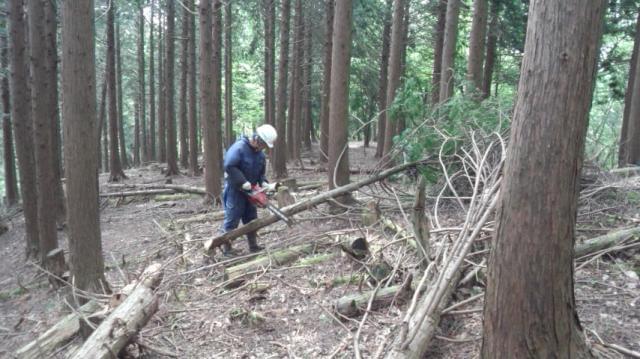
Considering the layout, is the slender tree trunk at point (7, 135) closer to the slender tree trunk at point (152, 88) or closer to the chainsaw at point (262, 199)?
the slender tree trunk at point (152, 88)

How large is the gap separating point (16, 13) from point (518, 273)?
10.9m

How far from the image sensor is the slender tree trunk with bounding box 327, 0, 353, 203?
7633 millimetres

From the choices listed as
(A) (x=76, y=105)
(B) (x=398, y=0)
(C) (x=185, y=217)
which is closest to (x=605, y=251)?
(A) (x=76, y=105)

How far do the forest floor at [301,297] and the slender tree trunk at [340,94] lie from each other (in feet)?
2.56

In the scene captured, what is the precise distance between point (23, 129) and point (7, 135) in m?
6.89

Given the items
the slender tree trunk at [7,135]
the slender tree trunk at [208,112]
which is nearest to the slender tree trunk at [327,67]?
the slender tree trunk at [208,112]

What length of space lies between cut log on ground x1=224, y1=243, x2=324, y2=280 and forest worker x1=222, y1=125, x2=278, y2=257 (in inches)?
24.1

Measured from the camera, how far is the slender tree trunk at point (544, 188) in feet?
7.97

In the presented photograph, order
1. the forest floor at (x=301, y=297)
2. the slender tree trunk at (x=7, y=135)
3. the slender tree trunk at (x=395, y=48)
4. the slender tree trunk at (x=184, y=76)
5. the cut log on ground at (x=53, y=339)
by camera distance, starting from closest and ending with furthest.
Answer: the forest floor at (x=301, y=297), the cut log on ground at (x=53, y=339), the slender tree trunk at (x=395, y=48), the slender tree trunk at (x=7, y=135), the slender tree trunk at (x=184, y=76)

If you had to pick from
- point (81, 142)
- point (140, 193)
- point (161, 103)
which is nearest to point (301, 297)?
point (81, 142)

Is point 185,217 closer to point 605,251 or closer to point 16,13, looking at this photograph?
point 16,13

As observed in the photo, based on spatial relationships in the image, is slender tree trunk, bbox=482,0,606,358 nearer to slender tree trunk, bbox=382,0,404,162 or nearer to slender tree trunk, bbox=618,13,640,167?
slender tree trunk, bbox=382,0,404,162

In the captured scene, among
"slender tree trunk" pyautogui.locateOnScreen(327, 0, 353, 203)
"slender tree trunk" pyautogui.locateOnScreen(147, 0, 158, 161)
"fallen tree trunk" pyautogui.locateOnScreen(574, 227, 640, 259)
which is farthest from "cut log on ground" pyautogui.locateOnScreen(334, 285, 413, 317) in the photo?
"slender tree trunk" pyautogui.locateOnScreen(147, 0, 158, 161)

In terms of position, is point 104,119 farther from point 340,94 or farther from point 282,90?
point 340,94
